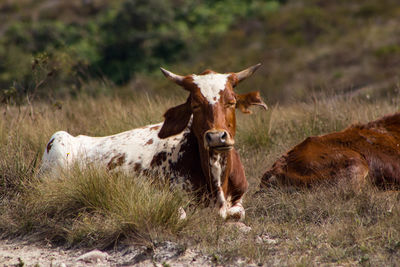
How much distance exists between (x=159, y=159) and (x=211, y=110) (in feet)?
4.38

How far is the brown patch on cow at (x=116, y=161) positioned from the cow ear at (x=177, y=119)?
965mm

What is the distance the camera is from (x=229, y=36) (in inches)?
1532

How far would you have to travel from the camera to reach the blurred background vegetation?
30.2 metres

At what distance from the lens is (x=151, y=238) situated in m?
5.46

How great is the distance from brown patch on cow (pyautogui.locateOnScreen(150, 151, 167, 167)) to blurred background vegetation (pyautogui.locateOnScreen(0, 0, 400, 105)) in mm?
18710

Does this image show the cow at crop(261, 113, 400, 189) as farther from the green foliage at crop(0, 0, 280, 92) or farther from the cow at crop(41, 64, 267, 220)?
the green foliage at crop(0, 0, 280, 92)

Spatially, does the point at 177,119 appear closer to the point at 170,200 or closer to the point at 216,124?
the point at 216,124

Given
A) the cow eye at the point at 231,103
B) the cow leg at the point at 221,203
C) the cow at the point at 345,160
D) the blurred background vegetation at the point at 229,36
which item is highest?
the cow eye at the point at 231,103

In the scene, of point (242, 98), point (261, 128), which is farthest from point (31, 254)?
point (261, 128)

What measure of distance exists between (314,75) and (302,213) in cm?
2481

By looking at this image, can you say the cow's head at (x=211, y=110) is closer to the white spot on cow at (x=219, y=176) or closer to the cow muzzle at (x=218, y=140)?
the cow muzzle at (x=218, y=140)

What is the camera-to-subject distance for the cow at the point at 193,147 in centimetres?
606

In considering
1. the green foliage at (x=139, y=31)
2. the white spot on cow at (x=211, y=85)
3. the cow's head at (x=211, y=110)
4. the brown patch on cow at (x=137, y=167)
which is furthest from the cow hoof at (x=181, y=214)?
the green foliage at (x=139, y=31)

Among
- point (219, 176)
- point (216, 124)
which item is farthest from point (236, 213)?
point (216, 124)
